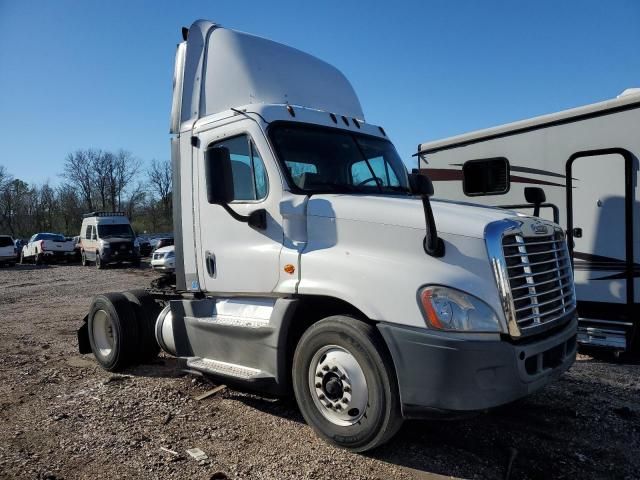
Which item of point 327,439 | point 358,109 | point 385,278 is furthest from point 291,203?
point 358,109

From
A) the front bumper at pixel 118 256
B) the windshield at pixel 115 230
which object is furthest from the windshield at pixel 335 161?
the windshield at pixel 115 230

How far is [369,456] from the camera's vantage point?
12.4 feet

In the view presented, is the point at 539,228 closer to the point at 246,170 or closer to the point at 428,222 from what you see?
the point at 428,222

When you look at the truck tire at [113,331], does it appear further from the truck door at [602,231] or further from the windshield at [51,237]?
the windshield at [51,237]

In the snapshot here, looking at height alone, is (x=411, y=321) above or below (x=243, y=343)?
above

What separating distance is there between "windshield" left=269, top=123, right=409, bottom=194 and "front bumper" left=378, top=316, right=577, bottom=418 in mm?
1526

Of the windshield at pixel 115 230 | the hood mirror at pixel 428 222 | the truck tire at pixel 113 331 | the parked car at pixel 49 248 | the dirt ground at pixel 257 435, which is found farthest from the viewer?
the parked car at pixel 49 248

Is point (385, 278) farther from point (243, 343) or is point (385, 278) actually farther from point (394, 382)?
point (243, 343)

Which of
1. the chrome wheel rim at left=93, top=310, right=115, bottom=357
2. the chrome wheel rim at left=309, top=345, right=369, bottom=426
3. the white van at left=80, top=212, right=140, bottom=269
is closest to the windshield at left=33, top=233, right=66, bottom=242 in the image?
the white van at left=80, top=212, right=140, bottom=269

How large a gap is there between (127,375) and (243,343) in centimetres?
230

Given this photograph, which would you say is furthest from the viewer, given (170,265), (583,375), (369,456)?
(170,265)

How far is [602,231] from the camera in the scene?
6.51 metres

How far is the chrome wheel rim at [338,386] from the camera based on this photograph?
3.67 metres

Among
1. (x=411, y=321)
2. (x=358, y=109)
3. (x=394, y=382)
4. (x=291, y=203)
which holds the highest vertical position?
(x=358, y=109)
